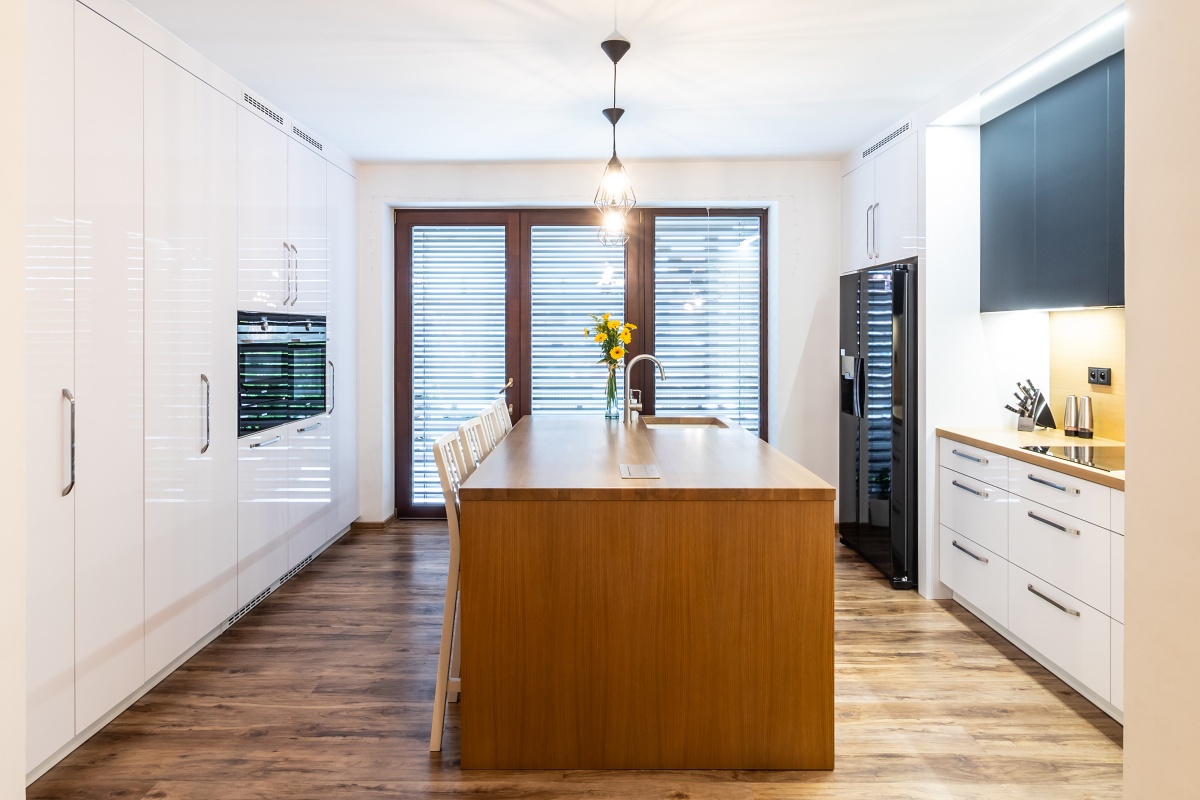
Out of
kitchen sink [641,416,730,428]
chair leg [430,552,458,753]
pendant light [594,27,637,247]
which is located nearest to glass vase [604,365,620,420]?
kitchen sink [641,416,730,428]

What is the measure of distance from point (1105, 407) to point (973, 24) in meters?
1.68

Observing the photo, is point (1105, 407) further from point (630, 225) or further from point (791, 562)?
point (630, 225)

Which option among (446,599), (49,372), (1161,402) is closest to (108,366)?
(49,372)

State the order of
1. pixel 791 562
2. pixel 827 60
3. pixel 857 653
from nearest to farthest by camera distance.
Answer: pixel 791 562, pixel 857 653, pixel 827 60

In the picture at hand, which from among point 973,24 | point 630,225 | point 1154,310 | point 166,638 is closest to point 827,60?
point 973,24

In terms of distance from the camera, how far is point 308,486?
4.27m

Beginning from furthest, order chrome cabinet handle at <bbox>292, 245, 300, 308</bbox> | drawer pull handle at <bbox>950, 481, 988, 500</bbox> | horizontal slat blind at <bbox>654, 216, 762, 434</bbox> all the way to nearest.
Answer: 1. horizontal slat blind at <bbox>654, 216, 762, 434</bbox>
2. chrome cabinet handle at <bbox>292, 245, 300, 308</bbox>
3. drawer pull handle at <bbox>950, 481, 988, 500</bbox>

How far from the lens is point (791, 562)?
2.17m

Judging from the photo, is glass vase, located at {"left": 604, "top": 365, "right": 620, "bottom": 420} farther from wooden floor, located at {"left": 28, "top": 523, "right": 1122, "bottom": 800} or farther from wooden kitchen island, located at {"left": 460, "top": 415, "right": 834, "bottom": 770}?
wooden kitchen island, located at {"left": 460, "top": 415, "right": 834, "bottom": 770}

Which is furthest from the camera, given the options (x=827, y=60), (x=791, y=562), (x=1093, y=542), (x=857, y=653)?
(x=827, y=60)

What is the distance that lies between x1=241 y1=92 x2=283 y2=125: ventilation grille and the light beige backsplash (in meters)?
3.91

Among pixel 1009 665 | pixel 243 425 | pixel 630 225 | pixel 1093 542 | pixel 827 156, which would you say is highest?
pixel 827 156

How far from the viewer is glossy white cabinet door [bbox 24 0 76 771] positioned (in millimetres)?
2131

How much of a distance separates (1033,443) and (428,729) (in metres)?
2.63
